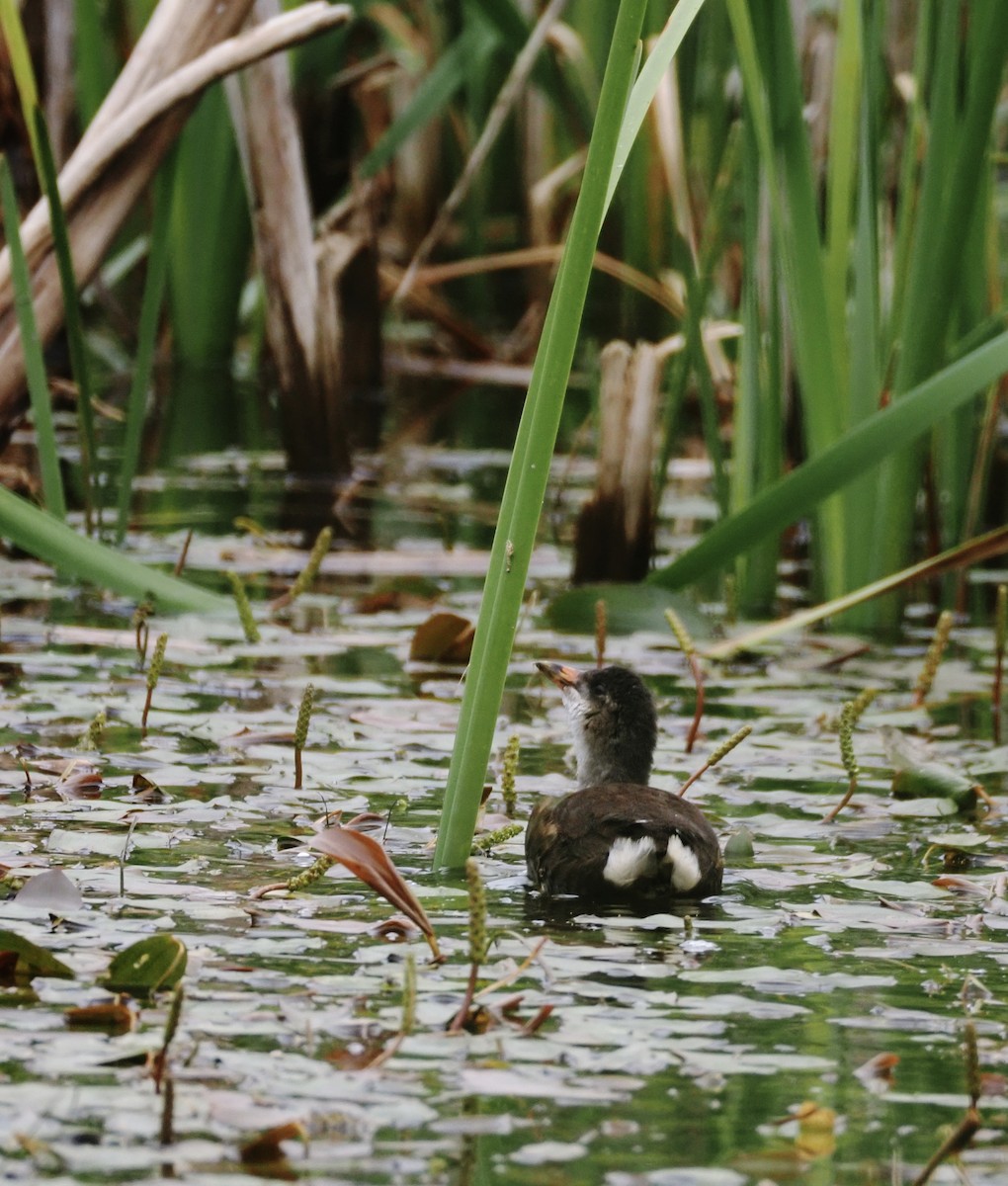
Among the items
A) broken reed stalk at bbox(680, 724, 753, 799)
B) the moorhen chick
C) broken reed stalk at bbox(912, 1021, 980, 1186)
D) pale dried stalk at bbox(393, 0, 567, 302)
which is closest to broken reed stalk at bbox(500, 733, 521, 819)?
the moorhen chick

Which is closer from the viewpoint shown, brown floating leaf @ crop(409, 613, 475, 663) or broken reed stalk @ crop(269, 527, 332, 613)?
brown floating leaf @ crop(409, 613, 475, 663)

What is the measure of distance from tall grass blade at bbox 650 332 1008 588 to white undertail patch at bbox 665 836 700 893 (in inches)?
60.3

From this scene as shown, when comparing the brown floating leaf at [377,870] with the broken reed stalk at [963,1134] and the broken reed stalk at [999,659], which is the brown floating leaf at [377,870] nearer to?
the broken reed stalk at [963,1134]

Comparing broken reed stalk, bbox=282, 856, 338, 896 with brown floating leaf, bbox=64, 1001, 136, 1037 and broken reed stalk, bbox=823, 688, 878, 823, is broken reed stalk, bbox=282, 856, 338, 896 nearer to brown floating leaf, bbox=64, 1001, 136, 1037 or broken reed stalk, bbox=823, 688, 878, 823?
brown floating leaf, bbox=64, 1001, 136, 1037

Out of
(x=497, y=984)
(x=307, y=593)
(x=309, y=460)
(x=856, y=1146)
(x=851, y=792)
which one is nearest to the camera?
(x=856, y=1146)

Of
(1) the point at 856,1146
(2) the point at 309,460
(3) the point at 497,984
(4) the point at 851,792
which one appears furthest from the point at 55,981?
(2) the point at 309,460

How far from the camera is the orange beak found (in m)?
4.62

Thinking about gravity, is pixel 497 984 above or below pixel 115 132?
below

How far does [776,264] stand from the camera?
19.3 feet

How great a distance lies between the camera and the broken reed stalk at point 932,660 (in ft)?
16.5

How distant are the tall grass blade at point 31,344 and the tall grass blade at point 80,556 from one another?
0.41 metres

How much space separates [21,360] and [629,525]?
73.8 inches

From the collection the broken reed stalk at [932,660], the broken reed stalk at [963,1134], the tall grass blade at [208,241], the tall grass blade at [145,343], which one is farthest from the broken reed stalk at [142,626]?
the tall grass blade at [208,241]

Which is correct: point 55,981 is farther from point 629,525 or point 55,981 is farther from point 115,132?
point 629,525
